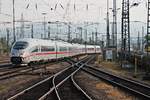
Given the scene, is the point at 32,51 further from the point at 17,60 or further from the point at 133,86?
the point at 133,86

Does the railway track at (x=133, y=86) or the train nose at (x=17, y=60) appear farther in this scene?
the train nose at (x=17, y=60)

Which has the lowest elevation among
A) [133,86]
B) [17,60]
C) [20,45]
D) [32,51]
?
[133,86]

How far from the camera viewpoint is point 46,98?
16.5 meters

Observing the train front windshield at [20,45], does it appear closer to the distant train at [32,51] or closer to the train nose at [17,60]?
the distant train at [32,51]

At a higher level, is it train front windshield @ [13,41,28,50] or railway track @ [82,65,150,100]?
train front windshield @ [13,41,28,50]

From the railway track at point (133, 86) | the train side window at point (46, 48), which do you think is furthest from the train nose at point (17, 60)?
the railway track at point (133, 86)

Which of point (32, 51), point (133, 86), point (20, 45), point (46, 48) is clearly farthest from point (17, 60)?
point (133, 86)

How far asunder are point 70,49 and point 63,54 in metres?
9.54

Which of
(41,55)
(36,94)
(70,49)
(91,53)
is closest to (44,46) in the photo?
(41,55)

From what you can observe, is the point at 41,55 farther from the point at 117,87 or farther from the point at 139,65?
the point at 117,87

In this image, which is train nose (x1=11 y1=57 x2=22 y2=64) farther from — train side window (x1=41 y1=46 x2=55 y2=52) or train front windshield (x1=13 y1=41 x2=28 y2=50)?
train side window (x1=41 y1=46 x2=55 y2=52)

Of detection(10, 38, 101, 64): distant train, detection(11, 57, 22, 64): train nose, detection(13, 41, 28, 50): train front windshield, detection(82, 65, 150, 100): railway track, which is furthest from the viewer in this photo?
detection(13, 41, 28, 50): train front windshield

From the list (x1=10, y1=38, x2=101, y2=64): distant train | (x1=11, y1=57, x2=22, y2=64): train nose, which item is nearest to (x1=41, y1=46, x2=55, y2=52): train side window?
(x1=10, y1=38, x2=101, y2=64): distant train

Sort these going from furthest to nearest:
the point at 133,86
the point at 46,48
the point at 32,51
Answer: the point at 46,48
the point at 32,51
the point at 133,86
